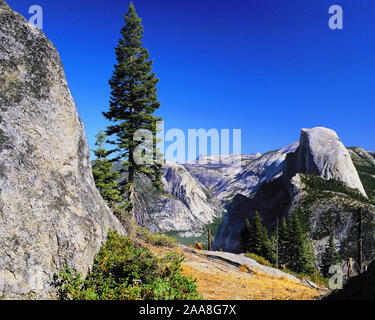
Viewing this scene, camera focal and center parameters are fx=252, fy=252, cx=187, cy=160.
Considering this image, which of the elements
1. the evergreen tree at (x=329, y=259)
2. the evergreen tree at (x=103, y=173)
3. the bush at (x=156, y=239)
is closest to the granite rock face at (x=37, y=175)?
the bush at (x=156, y=239)

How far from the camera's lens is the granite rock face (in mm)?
6238

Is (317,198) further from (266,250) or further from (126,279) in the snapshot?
(126,279)

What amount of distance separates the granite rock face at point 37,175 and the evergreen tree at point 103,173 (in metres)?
12.2

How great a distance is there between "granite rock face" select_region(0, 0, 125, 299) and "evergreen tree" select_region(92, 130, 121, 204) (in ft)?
39.9

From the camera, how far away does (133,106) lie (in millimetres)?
20891

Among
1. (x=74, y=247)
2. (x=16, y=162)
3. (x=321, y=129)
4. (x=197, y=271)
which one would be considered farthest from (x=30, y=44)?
(x=321, y=129)

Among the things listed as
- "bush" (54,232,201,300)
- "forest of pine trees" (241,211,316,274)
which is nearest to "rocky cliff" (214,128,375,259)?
"forest of pine trees" (241,211,316,274)

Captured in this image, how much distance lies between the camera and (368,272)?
6.01m

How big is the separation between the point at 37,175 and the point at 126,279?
13.3 ft

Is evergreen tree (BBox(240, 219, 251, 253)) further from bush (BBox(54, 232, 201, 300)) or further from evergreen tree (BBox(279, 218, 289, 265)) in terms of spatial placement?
bush (BBox(54, 232, 201, 300))

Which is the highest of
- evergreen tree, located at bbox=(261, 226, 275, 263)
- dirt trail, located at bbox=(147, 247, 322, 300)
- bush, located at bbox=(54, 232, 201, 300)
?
bush, located at bbox=(54, 232, 201, 300)

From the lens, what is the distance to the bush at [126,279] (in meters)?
6.69

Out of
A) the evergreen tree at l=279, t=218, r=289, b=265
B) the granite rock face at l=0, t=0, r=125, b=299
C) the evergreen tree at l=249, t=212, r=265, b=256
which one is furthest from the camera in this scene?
the evergreen tree at l=279, t=218, r=289, b=265
